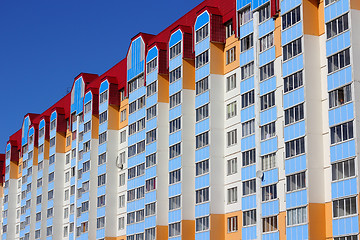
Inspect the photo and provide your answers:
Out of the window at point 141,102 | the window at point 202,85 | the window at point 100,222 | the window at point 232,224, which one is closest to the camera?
the window at point 232,224

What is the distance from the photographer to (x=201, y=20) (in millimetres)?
72312

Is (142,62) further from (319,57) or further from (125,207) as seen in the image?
(319,57)

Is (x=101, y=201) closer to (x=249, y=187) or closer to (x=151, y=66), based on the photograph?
(x=151, y=66)

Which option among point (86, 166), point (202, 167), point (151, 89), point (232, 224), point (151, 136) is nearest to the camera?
point (232, 224)

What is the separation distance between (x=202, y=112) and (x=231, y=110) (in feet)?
11.5

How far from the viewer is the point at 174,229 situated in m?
73.0

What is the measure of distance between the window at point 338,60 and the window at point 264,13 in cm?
1116

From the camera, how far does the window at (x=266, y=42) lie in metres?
63.1

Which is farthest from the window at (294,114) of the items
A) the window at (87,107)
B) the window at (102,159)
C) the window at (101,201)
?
the window at (87,107)

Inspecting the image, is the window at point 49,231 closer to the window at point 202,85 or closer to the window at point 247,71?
the window at point 202,85

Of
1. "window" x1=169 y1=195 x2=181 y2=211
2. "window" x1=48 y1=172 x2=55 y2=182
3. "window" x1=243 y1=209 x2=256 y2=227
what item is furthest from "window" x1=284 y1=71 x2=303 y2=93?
"window" x1=48 y1=172 x2=55 y2=182

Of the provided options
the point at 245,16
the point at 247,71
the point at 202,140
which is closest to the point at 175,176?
the point at 202,140

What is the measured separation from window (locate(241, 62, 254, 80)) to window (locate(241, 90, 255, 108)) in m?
1.68

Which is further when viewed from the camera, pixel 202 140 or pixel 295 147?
Answer: pixel 202 140
